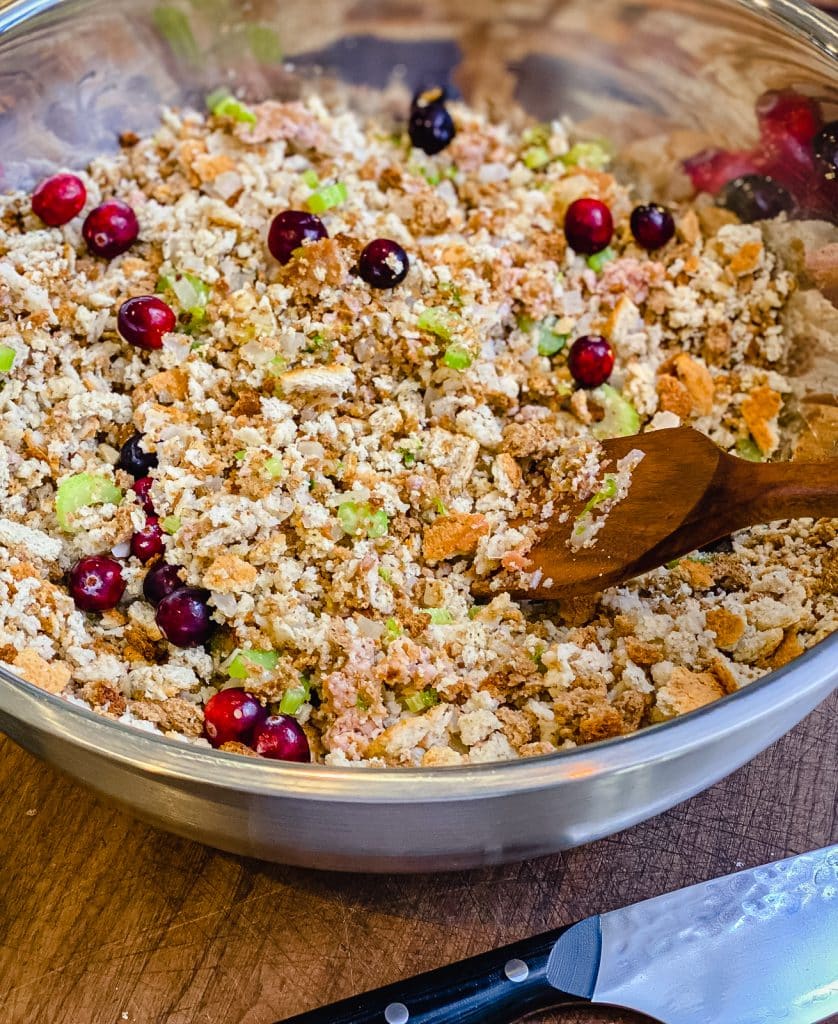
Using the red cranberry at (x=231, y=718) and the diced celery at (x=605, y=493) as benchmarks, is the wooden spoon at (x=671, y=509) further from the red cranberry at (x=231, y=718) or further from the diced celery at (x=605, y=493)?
the red cranberry at (x=231, y=718)

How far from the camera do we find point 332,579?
139cm

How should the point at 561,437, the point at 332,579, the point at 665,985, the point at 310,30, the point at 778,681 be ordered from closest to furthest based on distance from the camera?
the point at 778,681
the point at 665,985
the point at 332,579
the point at 561,437
the point at 310,30

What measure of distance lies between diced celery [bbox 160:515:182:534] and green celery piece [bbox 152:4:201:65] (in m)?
0.92

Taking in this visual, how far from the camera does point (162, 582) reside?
54.0 inches

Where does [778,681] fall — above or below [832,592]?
above

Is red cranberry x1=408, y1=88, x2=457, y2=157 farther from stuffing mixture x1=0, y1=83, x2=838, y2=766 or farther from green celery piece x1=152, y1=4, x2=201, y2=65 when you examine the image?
green celery piece x1=152, y1=4, x2=201, y2=65

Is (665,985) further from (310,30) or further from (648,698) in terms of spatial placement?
(310,30)

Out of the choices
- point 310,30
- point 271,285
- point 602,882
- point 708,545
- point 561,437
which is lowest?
point 602,882

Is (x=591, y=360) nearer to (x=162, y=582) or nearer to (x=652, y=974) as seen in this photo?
(x=162, y=582)

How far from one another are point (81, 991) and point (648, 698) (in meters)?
0.78

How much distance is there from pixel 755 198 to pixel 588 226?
30cm

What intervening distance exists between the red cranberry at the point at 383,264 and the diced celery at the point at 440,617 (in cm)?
52

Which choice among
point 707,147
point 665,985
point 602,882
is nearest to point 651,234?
point 707,147

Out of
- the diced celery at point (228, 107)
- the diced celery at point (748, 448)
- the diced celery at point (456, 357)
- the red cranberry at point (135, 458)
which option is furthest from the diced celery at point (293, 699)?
the diced celery at point (228, 107)
